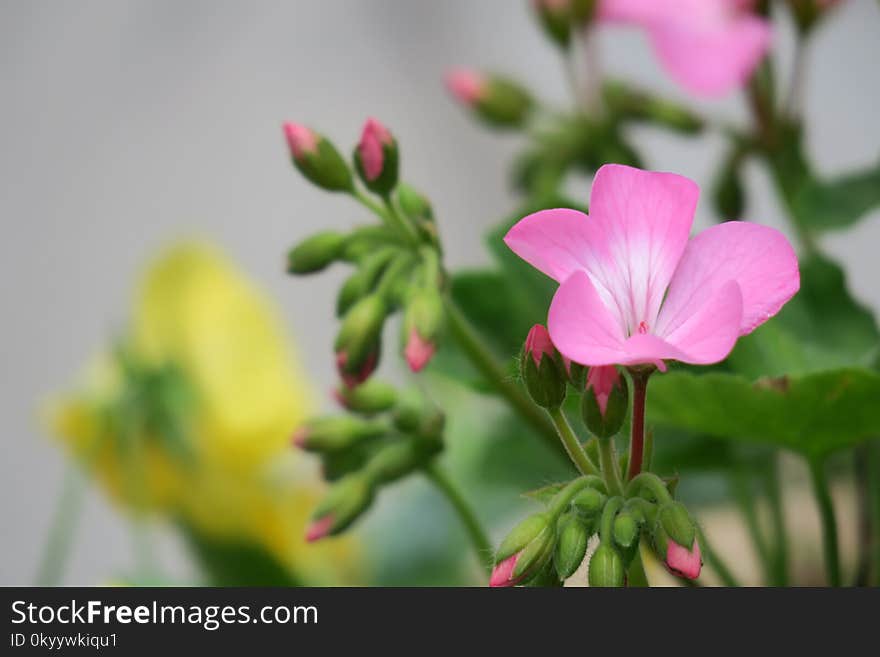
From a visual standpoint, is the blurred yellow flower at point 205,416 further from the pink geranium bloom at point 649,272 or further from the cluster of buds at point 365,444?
the pink geranium bloom at point 649,272

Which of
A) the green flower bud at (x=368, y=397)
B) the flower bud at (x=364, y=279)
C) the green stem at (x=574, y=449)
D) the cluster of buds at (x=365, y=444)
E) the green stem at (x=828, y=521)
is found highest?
the flower bud at (x=364, y=279)

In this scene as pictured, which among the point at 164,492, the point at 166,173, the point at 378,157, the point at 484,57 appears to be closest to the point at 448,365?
the point at 378,157

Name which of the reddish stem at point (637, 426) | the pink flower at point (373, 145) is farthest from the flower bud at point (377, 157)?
the reddish stem at point (637, 426)

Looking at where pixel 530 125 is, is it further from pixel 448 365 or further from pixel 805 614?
pixel 805 614

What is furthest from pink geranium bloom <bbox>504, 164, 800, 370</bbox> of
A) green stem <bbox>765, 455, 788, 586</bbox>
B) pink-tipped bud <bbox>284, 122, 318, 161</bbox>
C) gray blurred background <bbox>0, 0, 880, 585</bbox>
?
gray blurred background <bbox>0, 0, 880, 585</bbox>

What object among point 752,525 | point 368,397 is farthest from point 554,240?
point 752,525

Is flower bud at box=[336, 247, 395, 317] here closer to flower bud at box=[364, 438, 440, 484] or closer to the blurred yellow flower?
flower bud at box=[364, 438, 440, 484]
